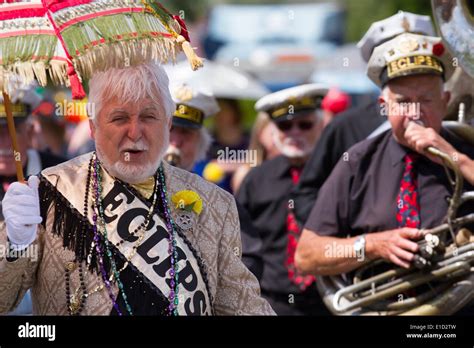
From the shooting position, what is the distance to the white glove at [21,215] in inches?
159

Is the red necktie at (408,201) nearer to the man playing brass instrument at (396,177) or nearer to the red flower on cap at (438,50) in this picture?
the man playing brass instrument at (396,177)

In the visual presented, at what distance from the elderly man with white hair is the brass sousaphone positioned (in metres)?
1.30

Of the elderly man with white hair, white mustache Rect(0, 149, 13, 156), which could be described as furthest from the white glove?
white mustache Rect(0, 149, 13, 156)

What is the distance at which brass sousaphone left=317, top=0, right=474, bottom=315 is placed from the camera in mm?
5441

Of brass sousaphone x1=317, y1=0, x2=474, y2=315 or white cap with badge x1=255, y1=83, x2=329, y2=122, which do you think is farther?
white cap with badge x1=255, y1=83, x2=329, y2=122

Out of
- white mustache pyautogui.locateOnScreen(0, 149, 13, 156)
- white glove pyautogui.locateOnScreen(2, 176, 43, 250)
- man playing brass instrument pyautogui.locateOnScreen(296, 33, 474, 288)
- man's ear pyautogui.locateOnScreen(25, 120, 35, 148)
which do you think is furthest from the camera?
man's ear pyautogui.locateOnScreen(25, 120, 35, 148)

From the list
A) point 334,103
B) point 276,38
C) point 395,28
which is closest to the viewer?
point 395,28

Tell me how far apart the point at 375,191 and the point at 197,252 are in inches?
56.4

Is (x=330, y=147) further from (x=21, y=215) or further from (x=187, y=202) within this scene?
(x=21, y=215)

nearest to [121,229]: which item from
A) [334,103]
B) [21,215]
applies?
[21,215]

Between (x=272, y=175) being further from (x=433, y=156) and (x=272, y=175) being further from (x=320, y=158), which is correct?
(x=433, y=156)

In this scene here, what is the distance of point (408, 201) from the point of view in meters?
5.58

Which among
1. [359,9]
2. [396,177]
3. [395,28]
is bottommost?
[396,177]

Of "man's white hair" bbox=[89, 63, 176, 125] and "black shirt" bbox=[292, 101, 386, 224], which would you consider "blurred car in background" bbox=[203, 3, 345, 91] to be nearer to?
"black shirt" bbox=[292, 101, 386, 224]
